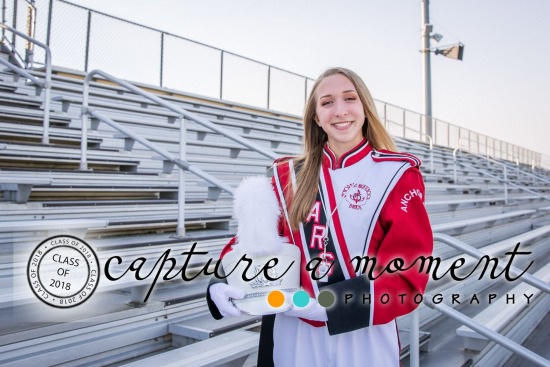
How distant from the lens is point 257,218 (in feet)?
3.55

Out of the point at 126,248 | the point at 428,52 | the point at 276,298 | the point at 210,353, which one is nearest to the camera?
the point at 276,298

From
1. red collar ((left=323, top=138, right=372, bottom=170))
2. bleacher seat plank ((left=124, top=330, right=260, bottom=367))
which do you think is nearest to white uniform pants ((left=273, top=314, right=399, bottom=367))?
red collar ((left=323, top=138, right=372, bottom=170))

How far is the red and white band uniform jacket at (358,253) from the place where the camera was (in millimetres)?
1042

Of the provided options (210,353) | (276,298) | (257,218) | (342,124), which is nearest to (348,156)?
(342,124)

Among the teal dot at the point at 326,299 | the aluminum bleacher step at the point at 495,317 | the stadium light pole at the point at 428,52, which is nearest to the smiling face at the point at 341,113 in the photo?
the teal dot at the point at 326,299

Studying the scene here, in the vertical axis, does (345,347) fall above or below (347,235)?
below

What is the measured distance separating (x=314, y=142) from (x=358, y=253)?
37cm

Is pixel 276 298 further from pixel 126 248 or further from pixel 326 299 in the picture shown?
pixel 126 248

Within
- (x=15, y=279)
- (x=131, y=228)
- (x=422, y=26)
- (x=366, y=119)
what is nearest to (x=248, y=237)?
(x=366, y=119)

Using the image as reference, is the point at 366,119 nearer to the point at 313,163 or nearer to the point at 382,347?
the point at 313,163

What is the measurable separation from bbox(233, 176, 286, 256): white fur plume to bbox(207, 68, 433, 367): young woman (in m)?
0.09

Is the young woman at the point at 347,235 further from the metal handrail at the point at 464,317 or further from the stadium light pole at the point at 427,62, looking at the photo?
the stadium light pole at the point at 427,62

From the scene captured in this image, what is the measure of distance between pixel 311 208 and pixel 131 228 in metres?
2.04

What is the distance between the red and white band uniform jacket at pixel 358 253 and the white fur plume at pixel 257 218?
0.31ft
